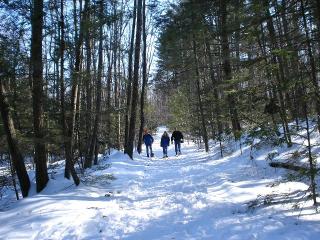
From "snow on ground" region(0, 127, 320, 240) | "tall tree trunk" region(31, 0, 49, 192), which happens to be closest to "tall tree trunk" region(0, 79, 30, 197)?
"tall tree trunk" region(31, 0, 49, 192)

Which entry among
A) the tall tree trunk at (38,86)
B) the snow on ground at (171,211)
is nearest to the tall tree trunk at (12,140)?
the tall tree trunk at (38,86)

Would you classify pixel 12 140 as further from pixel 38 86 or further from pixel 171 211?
pixel 171 211

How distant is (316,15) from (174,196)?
544 cm

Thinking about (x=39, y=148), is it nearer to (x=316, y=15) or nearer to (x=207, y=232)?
(x=207, y=232)

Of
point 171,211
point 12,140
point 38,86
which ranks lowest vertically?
point 171,211

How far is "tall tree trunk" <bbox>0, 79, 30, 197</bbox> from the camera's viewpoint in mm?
10773

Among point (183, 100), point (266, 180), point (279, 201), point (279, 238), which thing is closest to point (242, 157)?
point (266, 180)

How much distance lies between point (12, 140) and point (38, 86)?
1.70m

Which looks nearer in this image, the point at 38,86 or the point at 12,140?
the point at 38,86

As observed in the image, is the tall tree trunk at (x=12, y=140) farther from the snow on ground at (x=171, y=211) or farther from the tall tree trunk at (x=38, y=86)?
the snow on ground at (x=171, y=211)

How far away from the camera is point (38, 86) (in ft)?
36.0

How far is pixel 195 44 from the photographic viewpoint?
2183cm

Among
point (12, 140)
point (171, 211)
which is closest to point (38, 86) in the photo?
point (12, 140)

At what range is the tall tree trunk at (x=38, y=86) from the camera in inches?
406
